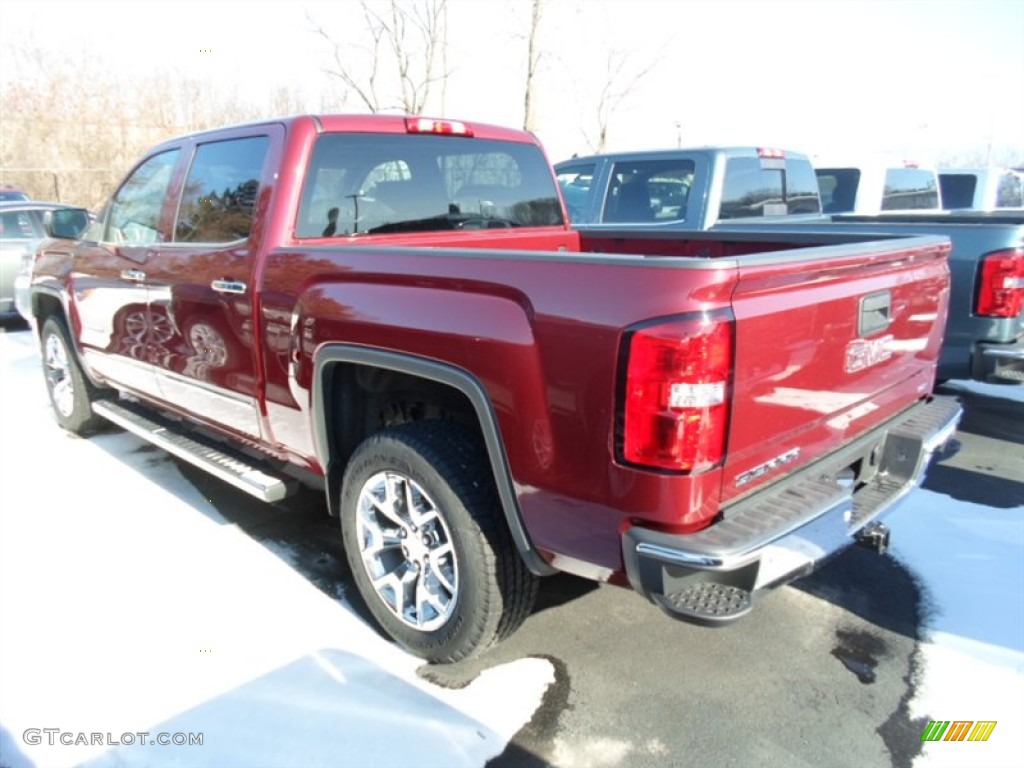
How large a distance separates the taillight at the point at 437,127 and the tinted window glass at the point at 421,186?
0.03m

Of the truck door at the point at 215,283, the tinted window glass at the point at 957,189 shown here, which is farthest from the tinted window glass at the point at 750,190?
the tinted window glass at the point at 957,189

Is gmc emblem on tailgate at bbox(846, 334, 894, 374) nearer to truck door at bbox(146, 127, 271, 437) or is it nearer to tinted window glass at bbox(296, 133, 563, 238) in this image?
tinted window glass at bbox(296, 133, 563, 238)

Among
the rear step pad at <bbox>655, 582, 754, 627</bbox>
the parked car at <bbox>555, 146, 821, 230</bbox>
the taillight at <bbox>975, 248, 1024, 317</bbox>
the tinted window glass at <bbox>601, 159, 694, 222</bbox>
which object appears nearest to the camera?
the rear step pad at <bbox>655, 582, 754, 627</bbox>

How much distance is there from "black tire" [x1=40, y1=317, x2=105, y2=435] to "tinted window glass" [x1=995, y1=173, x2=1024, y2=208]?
12.5 meters

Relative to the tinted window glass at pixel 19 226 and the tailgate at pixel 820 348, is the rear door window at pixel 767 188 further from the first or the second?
the tinted window glass at pixel 19 226

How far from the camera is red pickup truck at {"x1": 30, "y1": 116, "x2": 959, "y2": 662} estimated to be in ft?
6.76

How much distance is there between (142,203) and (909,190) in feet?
31.5

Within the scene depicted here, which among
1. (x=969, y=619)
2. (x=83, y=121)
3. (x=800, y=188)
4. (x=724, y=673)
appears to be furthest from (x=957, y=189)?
(x=83, y=121)

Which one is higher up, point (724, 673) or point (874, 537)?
point (874, 537)

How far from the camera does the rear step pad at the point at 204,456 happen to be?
11.3ft

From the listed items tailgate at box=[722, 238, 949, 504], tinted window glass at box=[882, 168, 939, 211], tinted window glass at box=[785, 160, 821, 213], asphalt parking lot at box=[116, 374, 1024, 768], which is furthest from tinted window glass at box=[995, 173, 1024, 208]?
asphalt parking lot at box=[116, 374, 1024, 768]

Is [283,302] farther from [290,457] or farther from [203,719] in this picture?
[203,719]

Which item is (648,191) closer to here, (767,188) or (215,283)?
(767,188)

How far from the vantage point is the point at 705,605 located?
2.12 meters
